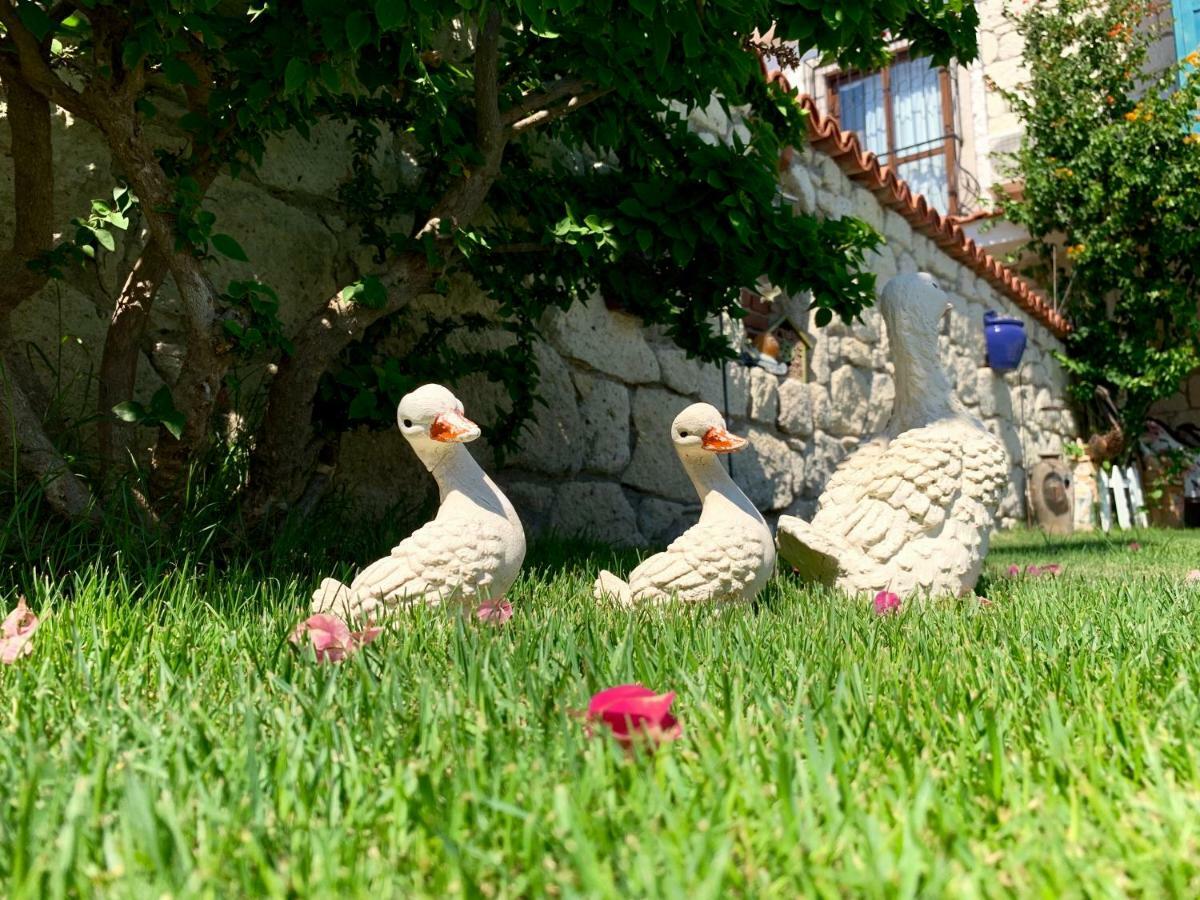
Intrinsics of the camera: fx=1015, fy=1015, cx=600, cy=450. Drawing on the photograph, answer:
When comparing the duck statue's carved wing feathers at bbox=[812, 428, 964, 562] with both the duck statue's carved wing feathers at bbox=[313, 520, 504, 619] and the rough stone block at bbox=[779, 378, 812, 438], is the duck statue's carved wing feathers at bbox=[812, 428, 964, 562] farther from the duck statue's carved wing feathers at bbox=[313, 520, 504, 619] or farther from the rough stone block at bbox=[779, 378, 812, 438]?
Answer: the rough stone block at bbox=[779, 378, 812, 438]

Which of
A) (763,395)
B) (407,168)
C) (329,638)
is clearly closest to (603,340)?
(407,168)

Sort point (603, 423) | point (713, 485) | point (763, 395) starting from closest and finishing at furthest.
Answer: point (713, 485), point (603, 423), point (763, 395)

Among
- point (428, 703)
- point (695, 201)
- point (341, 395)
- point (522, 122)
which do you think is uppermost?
point (522, 122)

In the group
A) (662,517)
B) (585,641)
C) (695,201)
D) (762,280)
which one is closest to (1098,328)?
(762,280)

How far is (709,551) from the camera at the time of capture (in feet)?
7.62

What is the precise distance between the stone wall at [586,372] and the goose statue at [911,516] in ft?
2.67

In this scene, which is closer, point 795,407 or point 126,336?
point 126,336

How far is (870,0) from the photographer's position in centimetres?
252

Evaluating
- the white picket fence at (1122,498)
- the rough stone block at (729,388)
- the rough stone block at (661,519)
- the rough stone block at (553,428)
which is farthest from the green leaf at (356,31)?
the white picket fence at (1122,498)

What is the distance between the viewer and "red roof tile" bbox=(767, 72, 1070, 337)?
5.84 metres

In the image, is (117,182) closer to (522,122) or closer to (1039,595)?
(522,122)

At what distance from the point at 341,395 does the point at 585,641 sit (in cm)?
157

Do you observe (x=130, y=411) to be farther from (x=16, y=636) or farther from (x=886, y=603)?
(x=886, y=603)

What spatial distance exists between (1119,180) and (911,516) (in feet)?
22.8
